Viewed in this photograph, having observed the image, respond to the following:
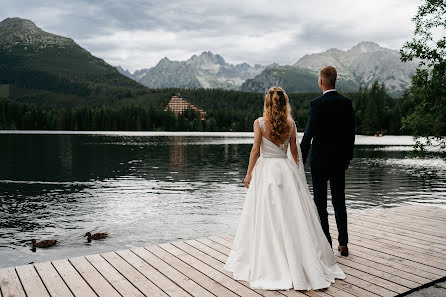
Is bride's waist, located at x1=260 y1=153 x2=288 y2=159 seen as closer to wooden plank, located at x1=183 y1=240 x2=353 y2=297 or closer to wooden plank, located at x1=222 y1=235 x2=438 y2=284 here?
wooden plank, located at x1=183 y1=240 x2=353 y2=297

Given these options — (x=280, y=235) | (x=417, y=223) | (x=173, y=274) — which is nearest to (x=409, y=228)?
(x=417, y=223)

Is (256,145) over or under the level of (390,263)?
over

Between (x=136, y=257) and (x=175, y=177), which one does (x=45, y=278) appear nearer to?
(x=136, y=257)

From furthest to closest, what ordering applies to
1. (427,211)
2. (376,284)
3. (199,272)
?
(427,211) < (199,272) < (376,284)

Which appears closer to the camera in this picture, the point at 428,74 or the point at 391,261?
the point at 391,261

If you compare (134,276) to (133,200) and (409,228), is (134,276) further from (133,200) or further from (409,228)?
(133,200)

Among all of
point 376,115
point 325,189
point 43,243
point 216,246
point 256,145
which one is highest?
point 376,115

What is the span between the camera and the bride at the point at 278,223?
555 cm

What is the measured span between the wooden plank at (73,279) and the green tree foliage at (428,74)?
424 inches

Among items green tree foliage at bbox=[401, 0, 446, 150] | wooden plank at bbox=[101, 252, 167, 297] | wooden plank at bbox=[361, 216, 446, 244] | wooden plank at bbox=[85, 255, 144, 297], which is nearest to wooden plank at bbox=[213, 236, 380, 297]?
wooden plank at bbox=[101, 252, 167, 297]

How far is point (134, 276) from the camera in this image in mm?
5992

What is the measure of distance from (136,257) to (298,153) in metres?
3.37

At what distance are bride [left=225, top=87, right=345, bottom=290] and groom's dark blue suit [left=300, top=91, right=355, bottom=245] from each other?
0.55 meters

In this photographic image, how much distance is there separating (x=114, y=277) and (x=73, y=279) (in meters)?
0.59
